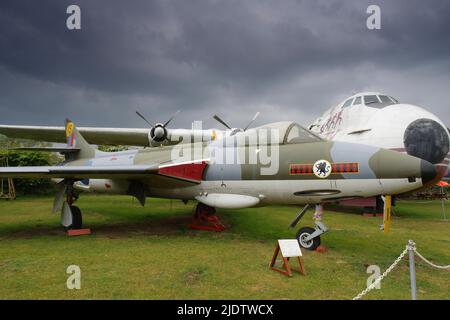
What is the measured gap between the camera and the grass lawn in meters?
4.22

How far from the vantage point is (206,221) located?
9.89 meters

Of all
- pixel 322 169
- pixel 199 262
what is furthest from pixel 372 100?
pixel 199 262

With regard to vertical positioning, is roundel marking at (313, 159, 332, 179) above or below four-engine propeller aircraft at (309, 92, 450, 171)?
below

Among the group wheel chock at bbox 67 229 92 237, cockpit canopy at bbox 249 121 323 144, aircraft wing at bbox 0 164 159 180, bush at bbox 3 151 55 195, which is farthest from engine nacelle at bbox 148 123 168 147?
bush at bbox 3 151 55 195

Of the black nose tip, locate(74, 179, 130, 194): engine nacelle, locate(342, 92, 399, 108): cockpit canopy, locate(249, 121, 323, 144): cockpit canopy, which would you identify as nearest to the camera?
the black nose tip

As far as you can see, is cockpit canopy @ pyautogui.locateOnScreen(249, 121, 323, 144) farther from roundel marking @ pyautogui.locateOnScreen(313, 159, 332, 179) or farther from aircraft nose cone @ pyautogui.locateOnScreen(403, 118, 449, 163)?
aircraft nose cone @ pyautogui.locateOnScreen(403, 118, 449, 163)

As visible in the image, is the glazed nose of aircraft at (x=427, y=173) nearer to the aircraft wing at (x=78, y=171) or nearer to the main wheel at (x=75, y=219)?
the aircraft wing at (x=78, y=171)

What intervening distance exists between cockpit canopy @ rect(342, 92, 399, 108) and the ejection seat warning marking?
8.55m

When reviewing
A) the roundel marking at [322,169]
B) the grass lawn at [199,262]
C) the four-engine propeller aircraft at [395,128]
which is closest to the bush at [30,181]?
the grass lawn at [199,262]

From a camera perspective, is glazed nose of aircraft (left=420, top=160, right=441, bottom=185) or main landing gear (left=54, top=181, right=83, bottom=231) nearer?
glazed nose of aircraft (left=420, top=160, right=441, bottom=185)

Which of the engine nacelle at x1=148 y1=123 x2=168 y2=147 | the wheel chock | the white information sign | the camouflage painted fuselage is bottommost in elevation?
the wheel chock

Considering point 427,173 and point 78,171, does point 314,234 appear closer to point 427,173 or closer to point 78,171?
point 427,173

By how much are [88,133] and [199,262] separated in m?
16.0
